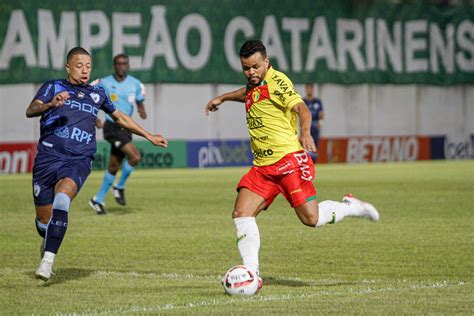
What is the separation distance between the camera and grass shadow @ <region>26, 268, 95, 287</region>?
10703 mm

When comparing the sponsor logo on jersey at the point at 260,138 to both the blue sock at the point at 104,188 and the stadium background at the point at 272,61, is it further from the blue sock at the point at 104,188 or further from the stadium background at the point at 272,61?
the stadium background at the point at 272,61

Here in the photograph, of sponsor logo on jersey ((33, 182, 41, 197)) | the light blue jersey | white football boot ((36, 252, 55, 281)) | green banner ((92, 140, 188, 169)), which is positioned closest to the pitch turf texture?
white football boot ((36, 252, 55, 281))

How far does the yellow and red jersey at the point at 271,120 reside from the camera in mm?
10383

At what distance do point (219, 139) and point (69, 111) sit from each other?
28.4 m

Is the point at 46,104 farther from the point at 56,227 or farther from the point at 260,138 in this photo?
the point at 260,138

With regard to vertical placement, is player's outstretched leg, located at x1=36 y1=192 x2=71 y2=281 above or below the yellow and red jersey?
below

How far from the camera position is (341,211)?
1066 cm

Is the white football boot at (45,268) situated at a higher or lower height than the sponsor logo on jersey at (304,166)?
lower

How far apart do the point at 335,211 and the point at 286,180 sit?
0.60m

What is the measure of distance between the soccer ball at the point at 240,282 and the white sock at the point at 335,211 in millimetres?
1105

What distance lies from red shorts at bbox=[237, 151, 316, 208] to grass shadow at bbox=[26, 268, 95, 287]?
6.20 ft

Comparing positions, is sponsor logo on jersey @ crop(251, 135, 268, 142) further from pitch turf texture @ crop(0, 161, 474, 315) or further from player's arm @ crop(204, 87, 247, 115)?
pitch turf texture @ crop(0, 161, 474, 315)

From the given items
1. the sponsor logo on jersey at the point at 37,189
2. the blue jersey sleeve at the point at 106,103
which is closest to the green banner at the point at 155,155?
the blue jersey sleeve at the point at 106,103

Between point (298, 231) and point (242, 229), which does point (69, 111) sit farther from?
point (298, 231)
